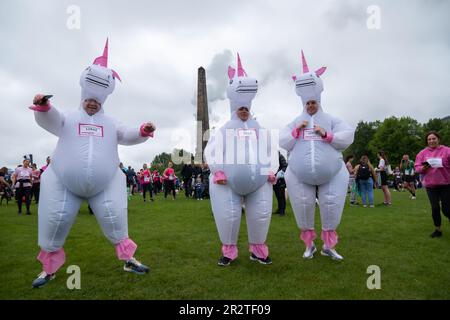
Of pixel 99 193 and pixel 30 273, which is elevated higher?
pixel 99 193

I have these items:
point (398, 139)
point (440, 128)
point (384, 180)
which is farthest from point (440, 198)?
point (440, 128)

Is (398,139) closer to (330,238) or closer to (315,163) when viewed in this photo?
(330,238)

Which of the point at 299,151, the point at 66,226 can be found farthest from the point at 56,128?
the point at 299,151

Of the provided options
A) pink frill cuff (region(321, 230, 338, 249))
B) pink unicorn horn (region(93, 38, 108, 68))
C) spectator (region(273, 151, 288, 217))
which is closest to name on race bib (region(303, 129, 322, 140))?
pink frill cuff (region(321, 230, 338, 249))

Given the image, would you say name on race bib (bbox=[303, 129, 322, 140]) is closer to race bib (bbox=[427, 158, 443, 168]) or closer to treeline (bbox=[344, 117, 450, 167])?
race bib (bbox=[427, 158, 443, 168])

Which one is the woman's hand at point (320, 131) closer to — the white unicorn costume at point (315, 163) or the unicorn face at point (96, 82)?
the white unicorn costume at point (315, 163)

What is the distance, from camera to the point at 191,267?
4.10 meters

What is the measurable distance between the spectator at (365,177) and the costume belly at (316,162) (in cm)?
619

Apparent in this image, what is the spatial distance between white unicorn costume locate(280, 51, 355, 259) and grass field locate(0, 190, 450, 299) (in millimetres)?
597

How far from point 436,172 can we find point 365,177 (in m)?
4.45
